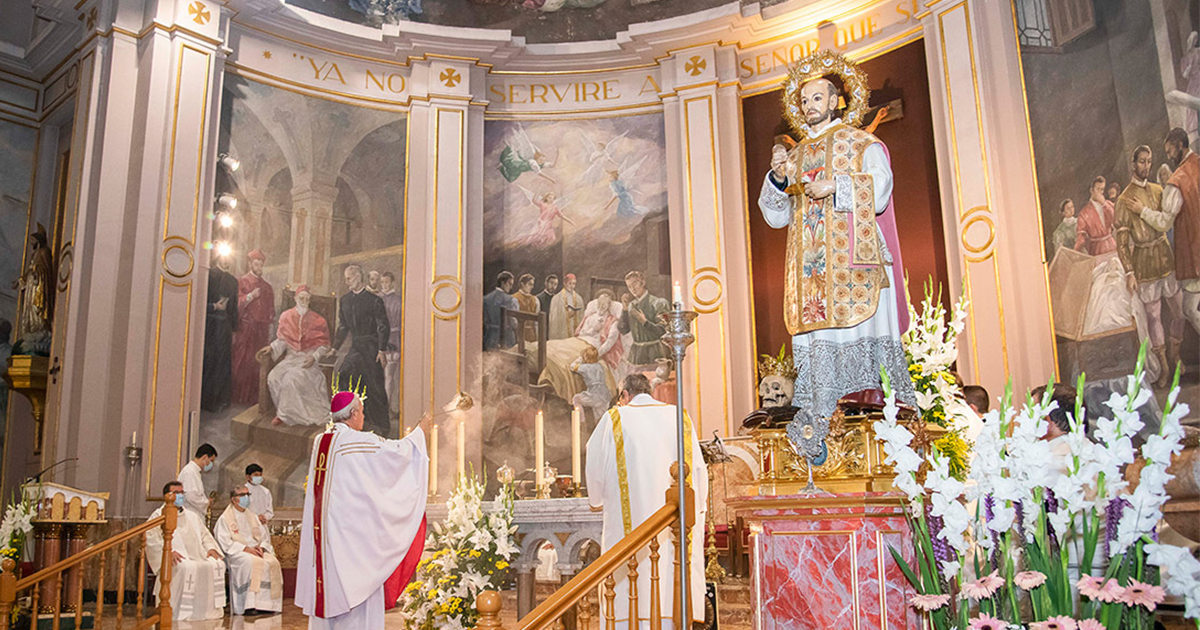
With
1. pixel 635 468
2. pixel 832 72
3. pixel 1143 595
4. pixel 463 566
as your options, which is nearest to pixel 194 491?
pixel 463 566

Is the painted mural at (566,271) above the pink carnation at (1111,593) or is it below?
above

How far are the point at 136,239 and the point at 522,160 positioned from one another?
5217 millimetres

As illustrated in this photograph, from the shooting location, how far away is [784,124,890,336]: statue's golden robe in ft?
17.8

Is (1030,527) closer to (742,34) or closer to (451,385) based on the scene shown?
(451,385)

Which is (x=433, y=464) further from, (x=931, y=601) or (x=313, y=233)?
(x=931, y=601)

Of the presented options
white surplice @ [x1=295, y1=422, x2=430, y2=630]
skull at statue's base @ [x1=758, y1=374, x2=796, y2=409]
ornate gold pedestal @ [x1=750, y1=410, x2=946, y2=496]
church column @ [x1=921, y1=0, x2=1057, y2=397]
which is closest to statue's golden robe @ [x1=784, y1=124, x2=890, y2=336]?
ornate gold pedestal @ [x1=750, y1=410, x2=946, y2=496]

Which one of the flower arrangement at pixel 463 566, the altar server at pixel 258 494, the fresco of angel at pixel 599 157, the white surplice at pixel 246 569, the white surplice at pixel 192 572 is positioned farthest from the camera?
the fresco of angel at pixel 599 157

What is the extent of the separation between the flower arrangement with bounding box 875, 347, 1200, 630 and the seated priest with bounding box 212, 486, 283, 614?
7998 millimetres

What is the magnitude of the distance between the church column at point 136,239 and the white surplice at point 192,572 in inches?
47.5

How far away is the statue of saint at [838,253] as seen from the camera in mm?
5340

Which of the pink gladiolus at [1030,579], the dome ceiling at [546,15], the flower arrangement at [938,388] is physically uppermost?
the dome ceiling at [546,15]

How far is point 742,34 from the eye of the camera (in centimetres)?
1313

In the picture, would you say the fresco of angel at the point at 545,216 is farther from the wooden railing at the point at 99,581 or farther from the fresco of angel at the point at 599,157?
the wooden railing at the point at 99,581

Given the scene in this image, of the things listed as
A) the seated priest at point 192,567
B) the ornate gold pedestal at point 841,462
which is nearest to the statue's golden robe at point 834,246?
the ornate gold pedestal at point 841,462
